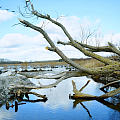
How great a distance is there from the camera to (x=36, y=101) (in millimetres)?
8289

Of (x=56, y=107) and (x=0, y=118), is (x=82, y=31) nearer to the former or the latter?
(x=56, y=107)

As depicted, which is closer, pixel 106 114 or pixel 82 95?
pixel 106 114

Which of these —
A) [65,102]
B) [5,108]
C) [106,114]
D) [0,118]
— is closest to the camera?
[0,118]

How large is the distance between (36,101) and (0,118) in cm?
253

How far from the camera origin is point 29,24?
630 cm

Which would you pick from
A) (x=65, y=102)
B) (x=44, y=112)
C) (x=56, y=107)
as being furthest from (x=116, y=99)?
(x=44, y=112)

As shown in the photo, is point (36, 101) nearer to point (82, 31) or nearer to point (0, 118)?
point (0, 118)

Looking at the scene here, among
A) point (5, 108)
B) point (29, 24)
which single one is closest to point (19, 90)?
point (5, 108)

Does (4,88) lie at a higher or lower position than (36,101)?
higher

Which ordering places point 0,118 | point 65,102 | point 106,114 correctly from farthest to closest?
1. point 65,102
2. point 106,114
3. point 0,118

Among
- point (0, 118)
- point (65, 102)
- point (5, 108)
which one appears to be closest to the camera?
point (0, 118)

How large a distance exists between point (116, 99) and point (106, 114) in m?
2.12

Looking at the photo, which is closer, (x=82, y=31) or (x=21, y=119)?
(x=21, y=119)

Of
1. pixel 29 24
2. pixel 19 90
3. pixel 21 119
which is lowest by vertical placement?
pixel 21 119
